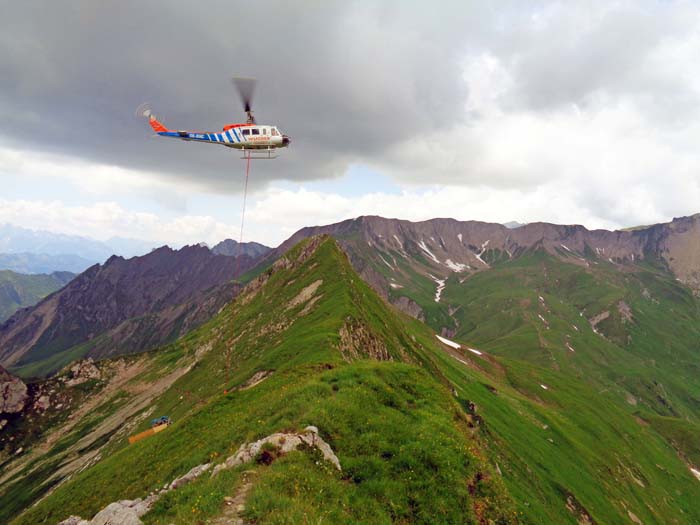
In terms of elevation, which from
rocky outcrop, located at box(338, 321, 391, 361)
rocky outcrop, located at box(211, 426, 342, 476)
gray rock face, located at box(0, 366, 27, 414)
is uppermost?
rocky outcrop, located at box(211, 426, 342, 476)

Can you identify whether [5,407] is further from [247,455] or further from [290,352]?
[247,455]

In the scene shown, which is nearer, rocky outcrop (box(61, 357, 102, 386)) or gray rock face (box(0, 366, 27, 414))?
gray rock face (box(0, 366, 27, 414))

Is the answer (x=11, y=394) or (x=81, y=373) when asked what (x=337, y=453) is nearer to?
(x=11, y=394)

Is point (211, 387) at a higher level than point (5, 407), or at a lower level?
higher

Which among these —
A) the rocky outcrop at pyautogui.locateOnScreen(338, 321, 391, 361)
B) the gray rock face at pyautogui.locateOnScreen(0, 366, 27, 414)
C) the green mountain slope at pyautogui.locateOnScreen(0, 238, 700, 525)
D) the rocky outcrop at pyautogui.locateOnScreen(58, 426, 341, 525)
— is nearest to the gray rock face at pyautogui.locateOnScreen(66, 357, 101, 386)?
the green mountain slope at pyautogui.locateOnScreen(0, 238, 700, 525)

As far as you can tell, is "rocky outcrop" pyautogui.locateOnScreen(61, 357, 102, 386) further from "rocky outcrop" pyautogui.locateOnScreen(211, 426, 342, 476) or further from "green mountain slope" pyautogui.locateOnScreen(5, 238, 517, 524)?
"rocky outcrop" pyautogui.locateOnScreen(211, 426, 342, 476)

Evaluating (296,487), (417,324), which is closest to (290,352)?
(296,487)
